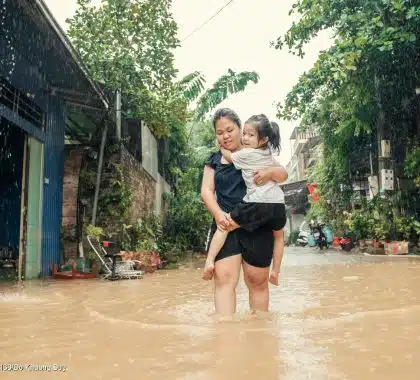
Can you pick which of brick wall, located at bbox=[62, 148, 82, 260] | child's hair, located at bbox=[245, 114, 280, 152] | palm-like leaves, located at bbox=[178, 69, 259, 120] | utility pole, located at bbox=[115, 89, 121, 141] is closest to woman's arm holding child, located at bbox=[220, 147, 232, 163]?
child's hair, located at bbox=[245, 114, 280, 152]

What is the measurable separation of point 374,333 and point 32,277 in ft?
22.2

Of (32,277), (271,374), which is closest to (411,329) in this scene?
(271,374)

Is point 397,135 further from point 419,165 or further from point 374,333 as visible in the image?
point 374,333

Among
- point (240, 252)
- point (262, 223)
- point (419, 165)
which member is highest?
point (419, 165)

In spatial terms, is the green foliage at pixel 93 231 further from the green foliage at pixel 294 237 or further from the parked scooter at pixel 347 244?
the green foliage at pixel 294 237

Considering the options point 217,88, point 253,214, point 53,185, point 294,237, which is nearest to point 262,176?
point 253,214

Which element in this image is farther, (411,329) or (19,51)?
(19,51)

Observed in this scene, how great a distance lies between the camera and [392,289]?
532 centimetres

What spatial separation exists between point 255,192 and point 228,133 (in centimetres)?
46

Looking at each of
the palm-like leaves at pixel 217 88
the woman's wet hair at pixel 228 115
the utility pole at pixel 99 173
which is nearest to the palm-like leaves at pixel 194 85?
the palm-like leaves at pixel 217 88

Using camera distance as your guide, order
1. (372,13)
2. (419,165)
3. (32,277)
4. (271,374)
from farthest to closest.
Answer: (419,165) → (372,13) → (32,277) → (271,374)

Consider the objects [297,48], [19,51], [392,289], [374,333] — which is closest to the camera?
[374,333]

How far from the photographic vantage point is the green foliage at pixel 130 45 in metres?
10.0

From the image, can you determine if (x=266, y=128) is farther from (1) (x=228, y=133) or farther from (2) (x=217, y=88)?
(2) (x=217, y=88)
